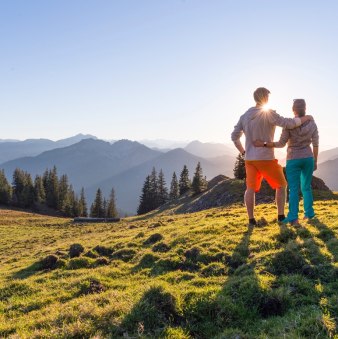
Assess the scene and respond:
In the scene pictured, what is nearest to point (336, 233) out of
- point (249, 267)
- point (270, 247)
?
point (270, 247)

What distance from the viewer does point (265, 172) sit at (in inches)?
452

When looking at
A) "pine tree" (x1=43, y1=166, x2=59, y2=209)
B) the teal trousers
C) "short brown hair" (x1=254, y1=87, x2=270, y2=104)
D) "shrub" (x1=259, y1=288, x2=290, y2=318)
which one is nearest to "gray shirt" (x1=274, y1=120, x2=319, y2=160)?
the teal trousers

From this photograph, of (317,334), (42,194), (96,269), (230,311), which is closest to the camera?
(317,334)

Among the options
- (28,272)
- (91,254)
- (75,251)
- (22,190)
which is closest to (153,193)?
(22,190)

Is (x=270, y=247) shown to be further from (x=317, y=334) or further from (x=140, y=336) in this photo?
(x=140, y=336)

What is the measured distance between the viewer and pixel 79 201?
11256cm

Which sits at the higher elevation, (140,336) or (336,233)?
(336,233)

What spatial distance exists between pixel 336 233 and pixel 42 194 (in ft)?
372

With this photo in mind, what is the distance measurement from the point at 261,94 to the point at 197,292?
6.88 metres

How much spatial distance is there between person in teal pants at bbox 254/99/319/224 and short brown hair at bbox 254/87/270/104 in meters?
1.23

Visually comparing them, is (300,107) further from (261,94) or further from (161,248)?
(161,248)

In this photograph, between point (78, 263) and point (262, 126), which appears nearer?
point (262, 126)

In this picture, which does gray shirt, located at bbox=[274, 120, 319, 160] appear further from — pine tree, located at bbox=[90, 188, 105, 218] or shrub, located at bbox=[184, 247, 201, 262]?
pine tree, located at bbox=[90, 188, 105, 218]

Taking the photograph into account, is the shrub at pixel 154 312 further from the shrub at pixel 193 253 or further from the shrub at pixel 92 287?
the shrub at pixel 193 253
